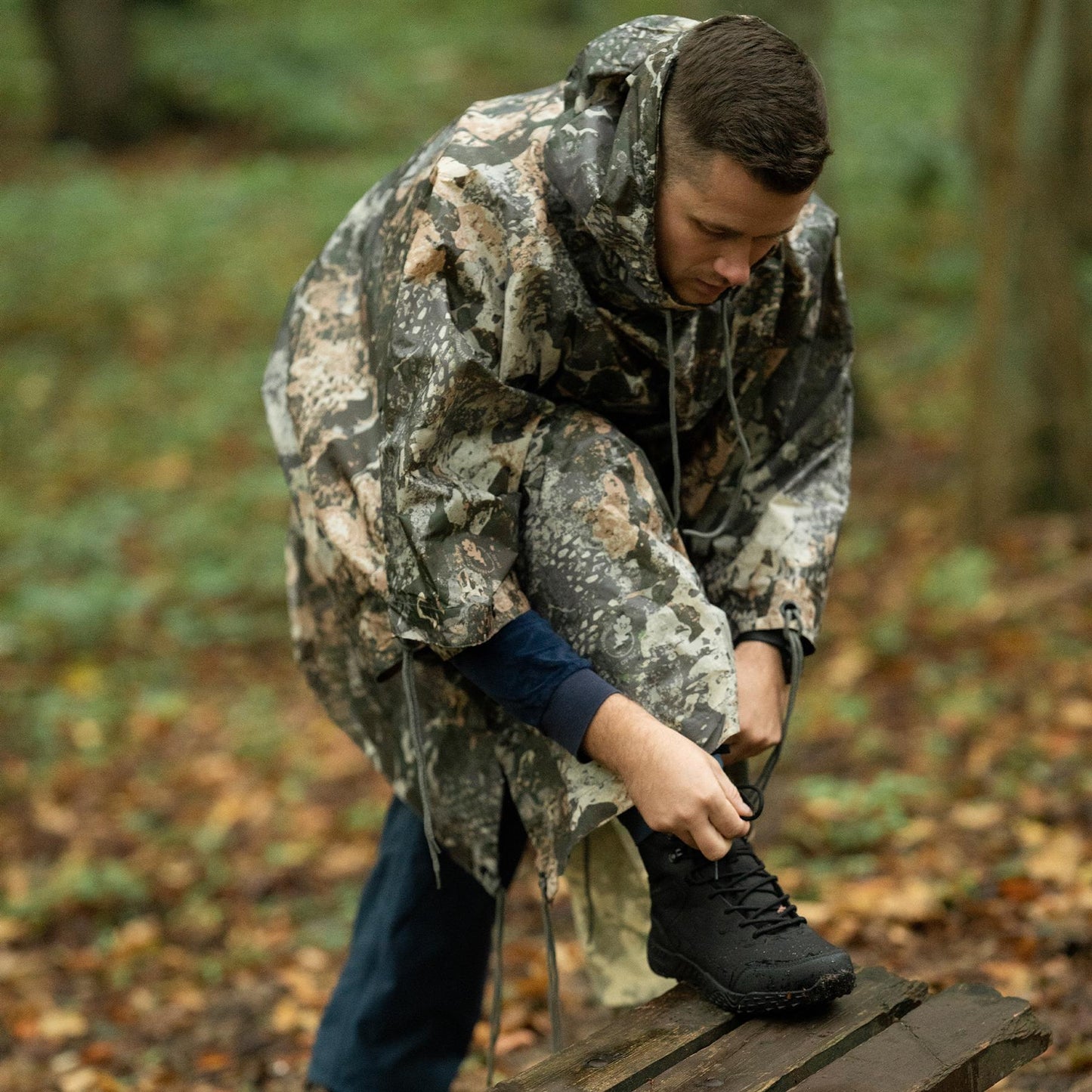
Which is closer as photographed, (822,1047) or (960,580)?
(822,1047)

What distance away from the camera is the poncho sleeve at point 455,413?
2.09 meters

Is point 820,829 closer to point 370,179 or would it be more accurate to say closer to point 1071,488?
point 1071,488

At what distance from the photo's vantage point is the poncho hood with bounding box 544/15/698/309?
2.06 meters

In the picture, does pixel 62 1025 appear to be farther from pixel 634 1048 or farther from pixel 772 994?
pixel 772 994

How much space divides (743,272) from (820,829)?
2.62 m

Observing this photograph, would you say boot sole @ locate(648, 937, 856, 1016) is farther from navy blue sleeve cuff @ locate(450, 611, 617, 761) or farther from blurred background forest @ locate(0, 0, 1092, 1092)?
blurred background forest @ locate(0, 0, 1092, 1092)

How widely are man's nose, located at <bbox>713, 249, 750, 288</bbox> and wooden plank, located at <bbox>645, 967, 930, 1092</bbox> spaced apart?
1172 millimetres

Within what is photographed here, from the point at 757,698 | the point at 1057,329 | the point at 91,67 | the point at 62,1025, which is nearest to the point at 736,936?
the point at 757,698

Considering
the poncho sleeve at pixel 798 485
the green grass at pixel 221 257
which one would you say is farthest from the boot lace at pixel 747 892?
the green grass at pixel 221 257

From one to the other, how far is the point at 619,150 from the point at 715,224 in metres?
0.19

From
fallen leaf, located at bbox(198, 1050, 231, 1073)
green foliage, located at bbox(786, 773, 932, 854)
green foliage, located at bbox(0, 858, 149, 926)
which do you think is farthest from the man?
green foliage, located at bbox(0, 858, 149, 926)

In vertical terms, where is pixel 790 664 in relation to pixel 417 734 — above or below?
below

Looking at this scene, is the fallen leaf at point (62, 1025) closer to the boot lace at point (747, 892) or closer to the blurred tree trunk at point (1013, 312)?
the boot lace at point (747, 892)

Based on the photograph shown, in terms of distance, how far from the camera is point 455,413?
7.00 feet
